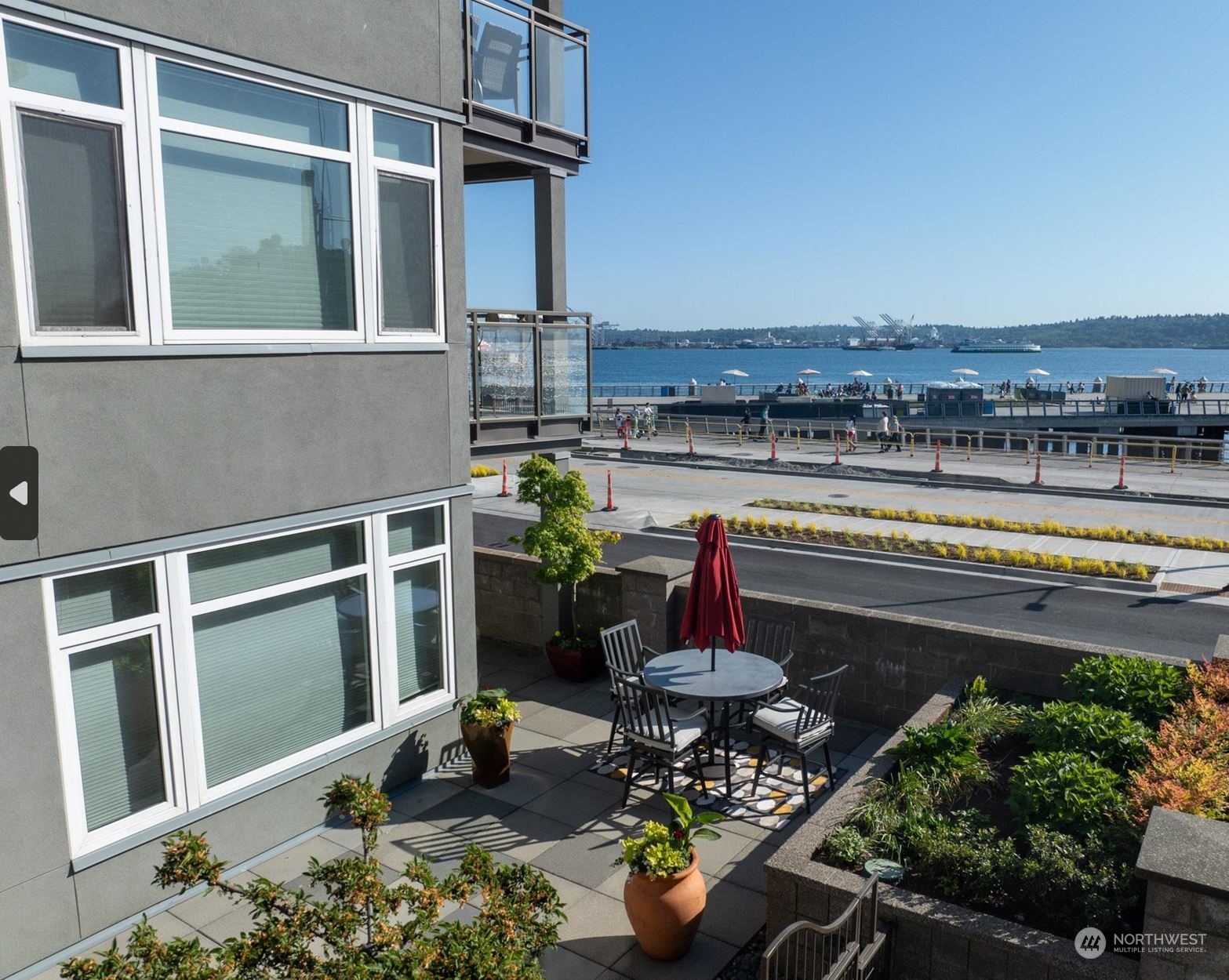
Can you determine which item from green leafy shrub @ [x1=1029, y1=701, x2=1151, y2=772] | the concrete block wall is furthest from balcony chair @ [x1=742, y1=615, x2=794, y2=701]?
the concrete block wall

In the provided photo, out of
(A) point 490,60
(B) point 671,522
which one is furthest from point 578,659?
(B) point 671,522

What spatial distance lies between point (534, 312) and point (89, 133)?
563 centimetres

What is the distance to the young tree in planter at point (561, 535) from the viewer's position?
11.7m

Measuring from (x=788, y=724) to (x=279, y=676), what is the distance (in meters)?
4.71

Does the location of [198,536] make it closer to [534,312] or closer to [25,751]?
[25,751]

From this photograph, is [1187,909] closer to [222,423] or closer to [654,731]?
[654,731]

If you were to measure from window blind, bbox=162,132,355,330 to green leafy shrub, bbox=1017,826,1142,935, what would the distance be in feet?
22.7

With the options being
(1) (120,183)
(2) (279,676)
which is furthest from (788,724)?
(1) (120,183)

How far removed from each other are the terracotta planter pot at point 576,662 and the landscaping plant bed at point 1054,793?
191 inches

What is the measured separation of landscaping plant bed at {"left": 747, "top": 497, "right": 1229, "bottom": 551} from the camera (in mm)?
20844

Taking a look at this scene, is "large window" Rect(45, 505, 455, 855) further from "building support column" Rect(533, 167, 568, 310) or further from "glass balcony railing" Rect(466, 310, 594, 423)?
"building support column" Rect(533, 167, 568, 310)

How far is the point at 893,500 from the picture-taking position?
27062 mm

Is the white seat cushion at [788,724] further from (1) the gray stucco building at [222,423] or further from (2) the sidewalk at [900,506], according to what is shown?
(2) the sidewalk at [900,506]

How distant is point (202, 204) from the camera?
7.21m
